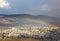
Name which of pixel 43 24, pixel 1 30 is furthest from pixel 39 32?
pixel 1 30

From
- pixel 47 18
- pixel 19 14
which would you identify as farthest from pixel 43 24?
pixel 19 14

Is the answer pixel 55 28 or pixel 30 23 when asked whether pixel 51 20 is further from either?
pixel 30 23

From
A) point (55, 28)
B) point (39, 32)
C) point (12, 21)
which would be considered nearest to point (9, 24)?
point (12, 21)

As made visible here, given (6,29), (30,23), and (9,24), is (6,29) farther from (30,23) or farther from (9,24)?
(30,23)

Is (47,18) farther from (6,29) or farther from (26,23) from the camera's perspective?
(6,29)

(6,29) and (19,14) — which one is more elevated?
(19,14)

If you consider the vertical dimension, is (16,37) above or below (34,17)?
below

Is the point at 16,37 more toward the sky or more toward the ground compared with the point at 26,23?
more toward the ground
